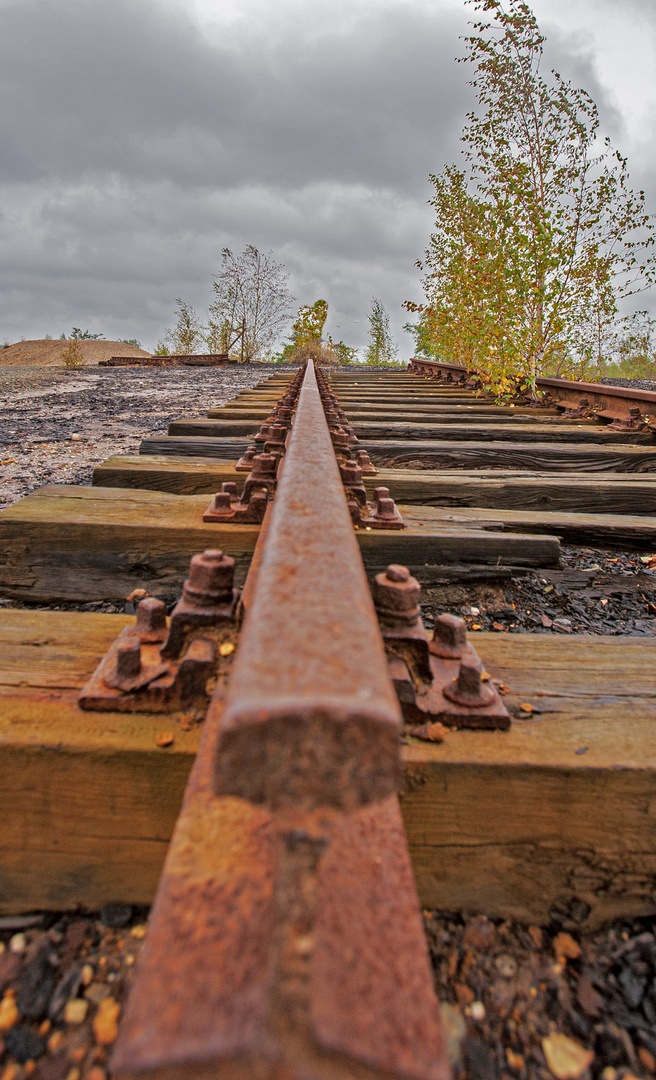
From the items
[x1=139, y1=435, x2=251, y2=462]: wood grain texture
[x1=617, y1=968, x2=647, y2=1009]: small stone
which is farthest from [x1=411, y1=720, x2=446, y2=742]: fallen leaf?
[x1=139, y1=435, x2=251, y2=462]: wood grain texture

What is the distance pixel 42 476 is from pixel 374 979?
3.50 meters

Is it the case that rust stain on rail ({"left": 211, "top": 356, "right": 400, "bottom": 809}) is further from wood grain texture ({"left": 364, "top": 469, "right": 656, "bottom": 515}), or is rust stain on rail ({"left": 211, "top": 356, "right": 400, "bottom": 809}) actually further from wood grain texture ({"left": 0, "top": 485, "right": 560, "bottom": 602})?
wood grain texture ({"left": 364, "top": 469, "right": 656, "bottom": 515})

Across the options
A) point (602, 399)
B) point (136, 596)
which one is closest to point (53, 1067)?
point (136, 596)

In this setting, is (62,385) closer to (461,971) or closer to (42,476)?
(42,476)

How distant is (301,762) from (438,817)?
1.61 feet

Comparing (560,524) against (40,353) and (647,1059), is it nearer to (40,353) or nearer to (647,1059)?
(647,1059)

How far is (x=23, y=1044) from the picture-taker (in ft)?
1.93

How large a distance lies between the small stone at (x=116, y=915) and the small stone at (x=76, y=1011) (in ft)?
0.36

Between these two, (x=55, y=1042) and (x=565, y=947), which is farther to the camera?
(x=565, y=947)

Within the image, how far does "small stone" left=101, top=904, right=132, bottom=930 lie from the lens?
74 centimetres

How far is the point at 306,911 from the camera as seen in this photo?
369mm

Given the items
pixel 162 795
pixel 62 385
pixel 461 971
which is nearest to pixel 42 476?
pixel 162 795

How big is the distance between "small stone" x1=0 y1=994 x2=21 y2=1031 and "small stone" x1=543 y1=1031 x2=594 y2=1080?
0.59 metres

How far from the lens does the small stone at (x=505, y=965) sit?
69 centimetres
